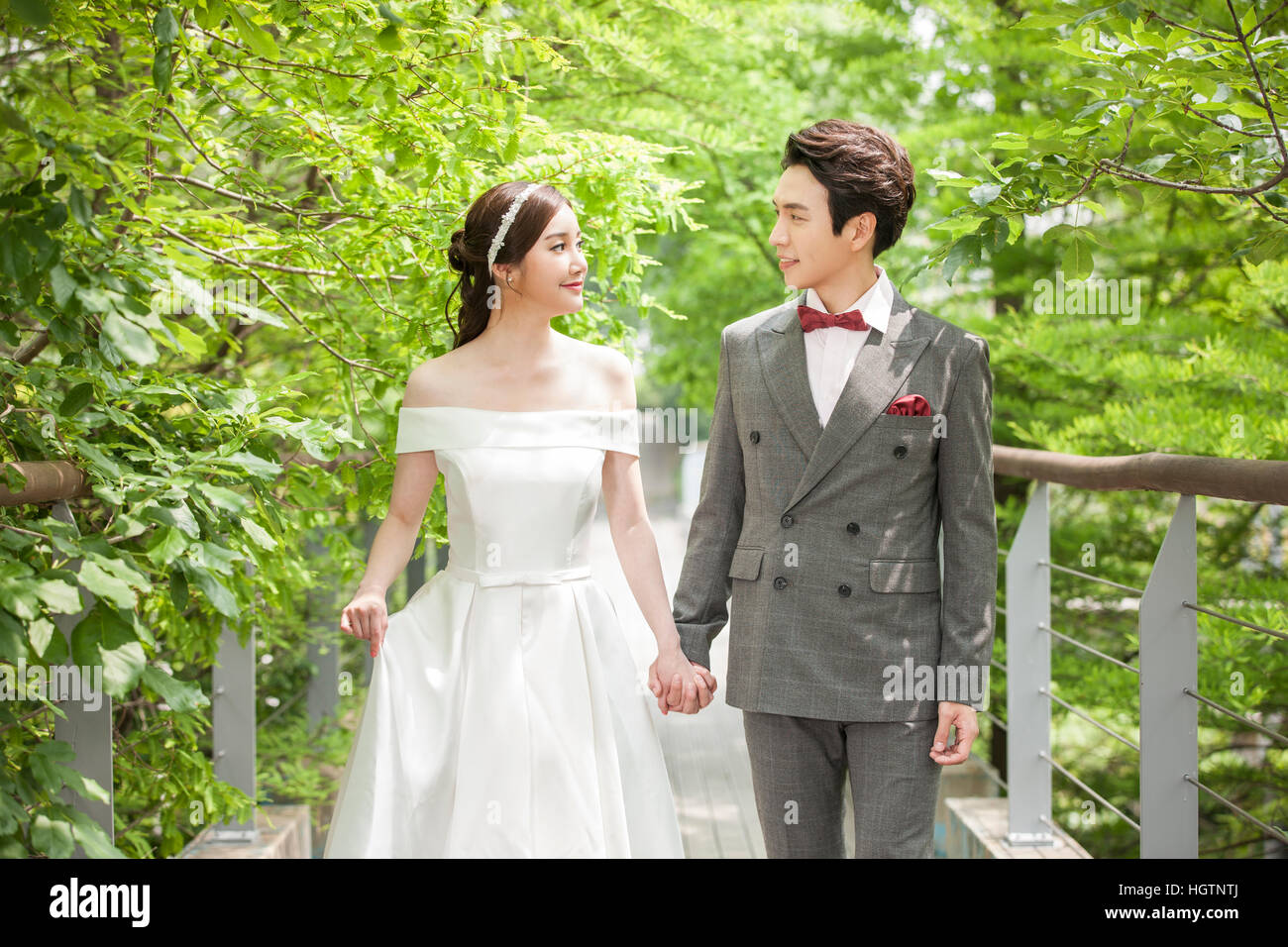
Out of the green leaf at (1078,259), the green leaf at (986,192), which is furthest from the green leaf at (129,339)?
the green leaf at (1078,259)

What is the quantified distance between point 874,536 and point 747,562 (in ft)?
0.88

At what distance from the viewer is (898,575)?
91.7 inches

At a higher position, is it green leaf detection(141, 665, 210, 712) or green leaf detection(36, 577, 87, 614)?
green leaf detection(36, 577, 87, 614)

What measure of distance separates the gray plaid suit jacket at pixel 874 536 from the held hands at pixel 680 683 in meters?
0.08

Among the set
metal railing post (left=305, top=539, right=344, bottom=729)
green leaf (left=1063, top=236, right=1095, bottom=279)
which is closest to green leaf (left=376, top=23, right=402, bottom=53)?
green leaf (left=1063, top=236, right=1095, bottom=279)

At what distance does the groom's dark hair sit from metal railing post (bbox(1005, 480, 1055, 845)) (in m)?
1.63

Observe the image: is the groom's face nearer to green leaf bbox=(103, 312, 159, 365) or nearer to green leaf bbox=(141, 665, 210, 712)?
green leaf bbox=(103, 312, 159, 365)

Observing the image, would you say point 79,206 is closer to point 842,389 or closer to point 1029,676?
point 842,389

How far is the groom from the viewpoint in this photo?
2.30 metres

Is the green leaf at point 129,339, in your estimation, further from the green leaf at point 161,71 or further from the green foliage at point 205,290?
the green leaf at point 161,71

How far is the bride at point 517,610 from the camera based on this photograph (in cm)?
241

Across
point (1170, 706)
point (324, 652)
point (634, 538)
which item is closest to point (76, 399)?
point (634, 538)

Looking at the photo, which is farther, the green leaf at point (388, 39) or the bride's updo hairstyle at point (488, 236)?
the bride's updo hairstyle at point (488, 236)

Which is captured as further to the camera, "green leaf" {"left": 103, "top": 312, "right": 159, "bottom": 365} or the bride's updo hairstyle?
the bride's updo hairstyle
